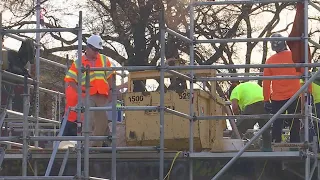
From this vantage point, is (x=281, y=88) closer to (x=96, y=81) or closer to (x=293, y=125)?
(x=293, y=125)

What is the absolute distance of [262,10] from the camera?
26.8 metres

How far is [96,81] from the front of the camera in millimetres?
10992

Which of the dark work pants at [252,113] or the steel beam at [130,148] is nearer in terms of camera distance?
the steel beam at [130,148]

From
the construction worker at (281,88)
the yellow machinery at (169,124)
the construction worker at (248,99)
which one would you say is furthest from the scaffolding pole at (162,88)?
the construction worker at (248,99)

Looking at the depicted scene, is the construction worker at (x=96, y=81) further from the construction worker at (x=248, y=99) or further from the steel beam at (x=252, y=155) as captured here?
the construction worker at (x=248, y=99)

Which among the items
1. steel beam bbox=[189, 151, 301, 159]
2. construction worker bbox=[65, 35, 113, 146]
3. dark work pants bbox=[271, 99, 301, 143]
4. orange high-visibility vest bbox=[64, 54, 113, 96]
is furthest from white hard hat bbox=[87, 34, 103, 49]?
dark work pants bbox=[271, 99, 301, 143]

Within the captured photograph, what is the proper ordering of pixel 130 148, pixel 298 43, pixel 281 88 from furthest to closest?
1. pixel 281 88
2. pixel 130 148
3. pixel 298 43

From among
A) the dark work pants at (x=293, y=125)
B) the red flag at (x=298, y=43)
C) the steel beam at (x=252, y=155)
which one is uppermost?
the red flag at (x=298, y=43)

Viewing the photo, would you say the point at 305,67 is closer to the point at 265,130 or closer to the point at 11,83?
the point at 265,130

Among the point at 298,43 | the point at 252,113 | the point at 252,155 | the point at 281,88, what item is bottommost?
the point at 252,155

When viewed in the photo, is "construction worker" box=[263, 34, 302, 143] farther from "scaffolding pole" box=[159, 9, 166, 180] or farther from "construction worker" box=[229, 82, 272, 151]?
"construction worker" box=[229, 82, 272, 151]

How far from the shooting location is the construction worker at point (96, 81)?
10854mm

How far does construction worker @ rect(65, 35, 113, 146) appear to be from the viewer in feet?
35.6

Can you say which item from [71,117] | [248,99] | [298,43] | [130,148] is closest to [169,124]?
[130,148]
